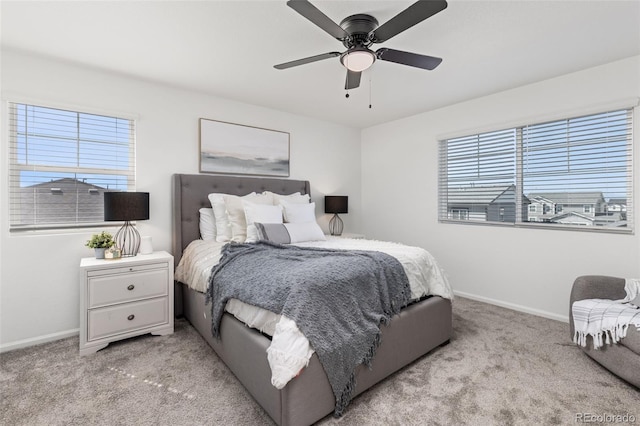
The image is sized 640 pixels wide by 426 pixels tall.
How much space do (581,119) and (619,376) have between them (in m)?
2.26

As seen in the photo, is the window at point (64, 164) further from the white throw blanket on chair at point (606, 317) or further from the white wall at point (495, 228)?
the white throw blanket on chair at point (606, 317)

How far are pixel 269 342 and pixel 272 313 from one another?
0.50 feet

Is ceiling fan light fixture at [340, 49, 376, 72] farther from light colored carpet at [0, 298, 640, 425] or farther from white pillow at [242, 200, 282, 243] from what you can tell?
light colored carpet at [0, 298, 640, 425]

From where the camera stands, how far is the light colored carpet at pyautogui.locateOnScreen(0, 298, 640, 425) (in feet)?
5.43

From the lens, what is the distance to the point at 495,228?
11.5 ft

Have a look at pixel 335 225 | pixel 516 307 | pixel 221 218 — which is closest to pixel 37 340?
pixel 221 218

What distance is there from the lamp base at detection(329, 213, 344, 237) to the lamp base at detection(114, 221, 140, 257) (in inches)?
102

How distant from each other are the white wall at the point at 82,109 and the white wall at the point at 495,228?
1.98m

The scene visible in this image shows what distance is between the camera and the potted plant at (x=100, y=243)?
2564 mm

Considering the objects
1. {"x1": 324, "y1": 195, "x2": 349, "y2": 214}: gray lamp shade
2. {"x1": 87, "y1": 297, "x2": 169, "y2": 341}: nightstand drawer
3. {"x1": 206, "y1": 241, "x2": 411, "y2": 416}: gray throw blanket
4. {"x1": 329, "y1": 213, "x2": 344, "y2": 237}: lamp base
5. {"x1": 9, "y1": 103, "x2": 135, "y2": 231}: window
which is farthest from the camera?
{"x1": 329, "y1": 213, "x2": 344, "y2": 237}: lamp base

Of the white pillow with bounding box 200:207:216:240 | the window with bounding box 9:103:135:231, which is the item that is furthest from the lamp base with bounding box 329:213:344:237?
the window with bounding box 9:103:135:231

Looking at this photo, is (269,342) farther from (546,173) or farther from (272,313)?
(546,173)

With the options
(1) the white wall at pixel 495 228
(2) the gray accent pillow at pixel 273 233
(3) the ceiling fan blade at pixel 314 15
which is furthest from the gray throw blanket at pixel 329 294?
(1) the white wall at pixel 495 228

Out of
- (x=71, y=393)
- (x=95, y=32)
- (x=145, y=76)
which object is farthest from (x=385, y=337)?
(x=145, y=76)
